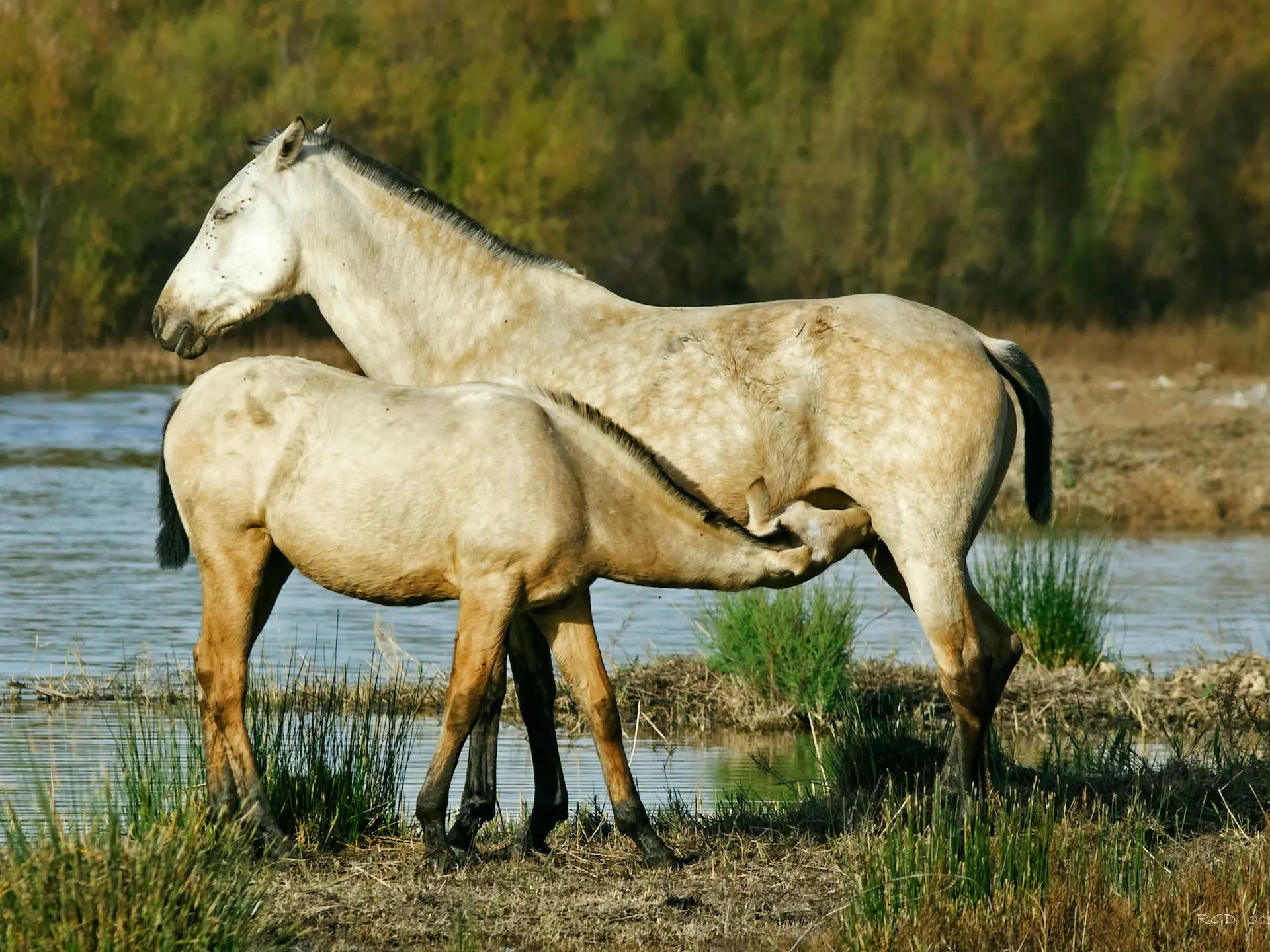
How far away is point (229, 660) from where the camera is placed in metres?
6.75

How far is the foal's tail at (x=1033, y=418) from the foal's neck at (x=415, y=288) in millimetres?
1420

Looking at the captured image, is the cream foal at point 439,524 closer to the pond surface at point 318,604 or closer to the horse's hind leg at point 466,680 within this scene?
the horse's hind leg at point 466,680

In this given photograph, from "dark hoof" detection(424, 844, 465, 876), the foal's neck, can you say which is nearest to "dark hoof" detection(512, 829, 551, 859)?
"dark hoof" detection(424, 844, 465, 876)

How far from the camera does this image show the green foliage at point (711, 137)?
1570 inches

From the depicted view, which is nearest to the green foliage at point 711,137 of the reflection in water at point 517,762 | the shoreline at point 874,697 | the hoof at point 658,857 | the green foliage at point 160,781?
the shoreline at point 874,697

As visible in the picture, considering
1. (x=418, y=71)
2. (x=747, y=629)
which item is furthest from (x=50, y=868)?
(x=418, y=71)

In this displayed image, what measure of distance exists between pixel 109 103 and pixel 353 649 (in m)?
31.8

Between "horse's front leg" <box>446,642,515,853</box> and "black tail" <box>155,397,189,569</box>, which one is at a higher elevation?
"black tail" <box>155,397,189,569</box>

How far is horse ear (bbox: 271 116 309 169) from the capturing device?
7645mm

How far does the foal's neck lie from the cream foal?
0.77 meters

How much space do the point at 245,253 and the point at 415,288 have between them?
679 mm

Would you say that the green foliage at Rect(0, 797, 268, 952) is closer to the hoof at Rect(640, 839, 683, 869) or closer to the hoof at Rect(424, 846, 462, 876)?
the hoof at Rect(424, 846, 462, 876)

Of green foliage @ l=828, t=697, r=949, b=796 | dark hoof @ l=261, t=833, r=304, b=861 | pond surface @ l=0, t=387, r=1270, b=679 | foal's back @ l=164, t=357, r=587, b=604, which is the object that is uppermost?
foal's back @ l=164, t=357, r=587, b=604

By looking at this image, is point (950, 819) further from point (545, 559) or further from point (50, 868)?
point (50, 868)
